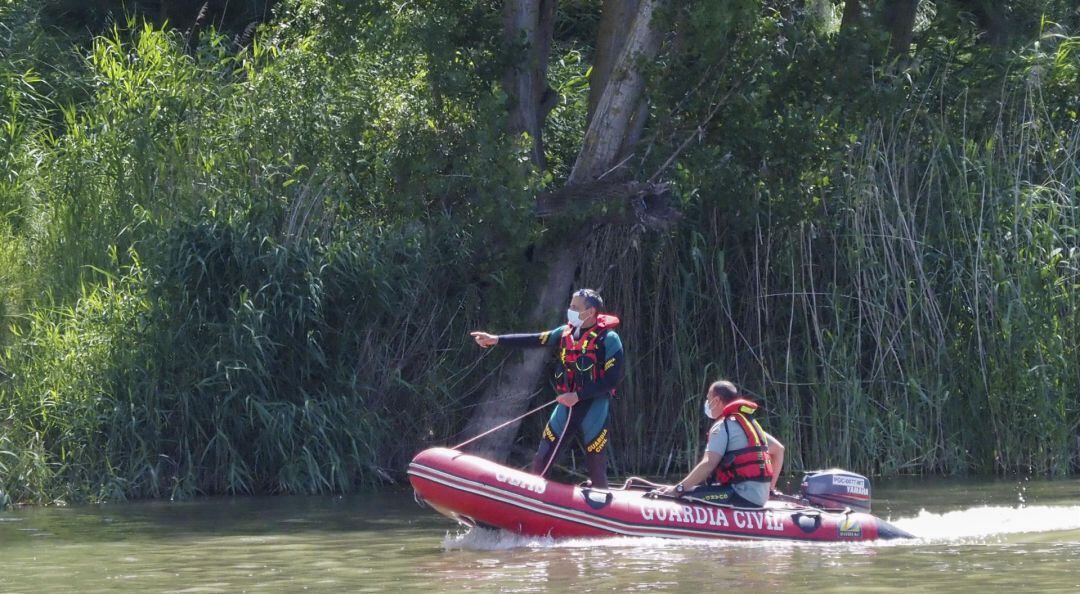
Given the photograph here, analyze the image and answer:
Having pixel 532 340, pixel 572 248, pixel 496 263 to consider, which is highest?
pixel 572 248

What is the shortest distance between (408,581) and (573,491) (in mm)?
1679

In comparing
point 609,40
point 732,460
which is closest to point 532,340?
point 732,460

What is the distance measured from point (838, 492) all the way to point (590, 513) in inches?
59.2

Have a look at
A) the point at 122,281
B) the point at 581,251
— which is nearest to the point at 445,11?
the point at 581,251

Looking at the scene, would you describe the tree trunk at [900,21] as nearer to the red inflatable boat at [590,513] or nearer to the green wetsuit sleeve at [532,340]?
the green wetsuit sleeve at [532,340]

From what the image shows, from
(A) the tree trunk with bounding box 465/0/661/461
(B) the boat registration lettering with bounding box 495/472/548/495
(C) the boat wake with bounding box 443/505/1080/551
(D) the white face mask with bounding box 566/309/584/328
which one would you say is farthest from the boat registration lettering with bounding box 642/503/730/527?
(A) the tree trunk with bounding box 465/0/661/461

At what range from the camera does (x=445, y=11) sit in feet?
37.7

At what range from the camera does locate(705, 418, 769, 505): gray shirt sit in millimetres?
8266

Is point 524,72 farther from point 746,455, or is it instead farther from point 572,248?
point 746,455

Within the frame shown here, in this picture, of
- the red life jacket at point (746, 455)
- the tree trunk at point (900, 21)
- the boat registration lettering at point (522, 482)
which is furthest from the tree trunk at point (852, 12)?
the boat registration lettering at point (522, 482)

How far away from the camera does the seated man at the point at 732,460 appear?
8.25 metres

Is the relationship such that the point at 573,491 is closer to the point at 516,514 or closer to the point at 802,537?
the point at 516,514

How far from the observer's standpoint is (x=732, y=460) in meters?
8.34

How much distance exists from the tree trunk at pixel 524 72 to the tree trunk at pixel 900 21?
324 centimetres
